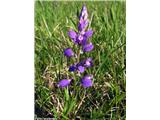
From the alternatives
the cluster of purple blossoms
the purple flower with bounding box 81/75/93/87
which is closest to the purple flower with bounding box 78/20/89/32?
the cluster of purple blossoms

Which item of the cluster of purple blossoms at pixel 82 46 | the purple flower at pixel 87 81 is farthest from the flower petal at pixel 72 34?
the purple flower at pixel 87 81

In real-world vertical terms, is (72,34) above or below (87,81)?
above

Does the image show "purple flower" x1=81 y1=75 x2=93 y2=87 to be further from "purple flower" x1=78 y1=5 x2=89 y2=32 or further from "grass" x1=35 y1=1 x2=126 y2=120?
"purple flower" x1=78 y1=5 x2=89 y2=32

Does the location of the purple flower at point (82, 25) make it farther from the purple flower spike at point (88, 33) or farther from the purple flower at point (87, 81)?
the purple flower at point (87, 81)

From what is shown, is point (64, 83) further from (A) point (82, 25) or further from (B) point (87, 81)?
(A) point (82, 25)

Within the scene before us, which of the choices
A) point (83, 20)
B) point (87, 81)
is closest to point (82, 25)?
point (83, 20)

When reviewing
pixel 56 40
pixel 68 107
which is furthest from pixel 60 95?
pixel 56 40
